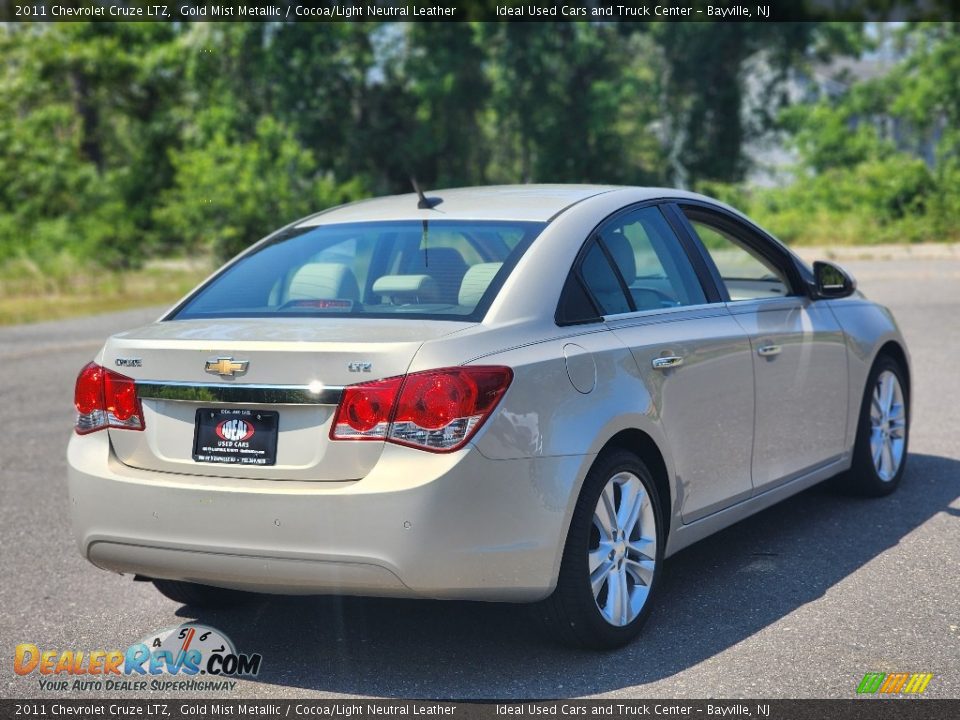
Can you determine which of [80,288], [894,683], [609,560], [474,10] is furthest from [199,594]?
[474,10]

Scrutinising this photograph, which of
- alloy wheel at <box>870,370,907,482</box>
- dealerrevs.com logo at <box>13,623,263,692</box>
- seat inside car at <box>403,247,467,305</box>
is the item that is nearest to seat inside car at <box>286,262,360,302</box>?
seat inside car at <box>403,247,467,305</box>

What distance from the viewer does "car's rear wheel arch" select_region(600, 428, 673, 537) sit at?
14.9ft

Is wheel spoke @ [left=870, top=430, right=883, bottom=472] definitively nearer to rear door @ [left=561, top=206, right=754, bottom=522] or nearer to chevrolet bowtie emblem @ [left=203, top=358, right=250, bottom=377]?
rear door @ [left=561, top=206, right=754, bottom=522]

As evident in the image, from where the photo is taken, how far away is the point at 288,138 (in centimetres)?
3466

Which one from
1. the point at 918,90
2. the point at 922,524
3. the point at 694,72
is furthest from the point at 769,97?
the point at 922,524

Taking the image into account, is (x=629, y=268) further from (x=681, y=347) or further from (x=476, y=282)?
(x=476, y=282)

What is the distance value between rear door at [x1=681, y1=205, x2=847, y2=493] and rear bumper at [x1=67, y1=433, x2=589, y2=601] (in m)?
1.58

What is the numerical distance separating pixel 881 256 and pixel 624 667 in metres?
22.8

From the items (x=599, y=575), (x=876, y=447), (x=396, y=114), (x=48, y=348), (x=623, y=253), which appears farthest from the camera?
(x=396, y=114)

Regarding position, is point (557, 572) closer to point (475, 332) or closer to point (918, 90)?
point (475, 332)

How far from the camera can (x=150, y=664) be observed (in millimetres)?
4527

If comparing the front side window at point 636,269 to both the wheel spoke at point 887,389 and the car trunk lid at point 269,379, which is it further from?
the wheel spoke at point 887,389

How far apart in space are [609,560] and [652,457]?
1.59ft

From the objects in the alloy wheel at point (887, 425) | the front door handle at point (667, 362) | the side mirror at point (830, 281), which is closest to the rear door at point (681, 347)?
the front door handle at point (667, 362)
